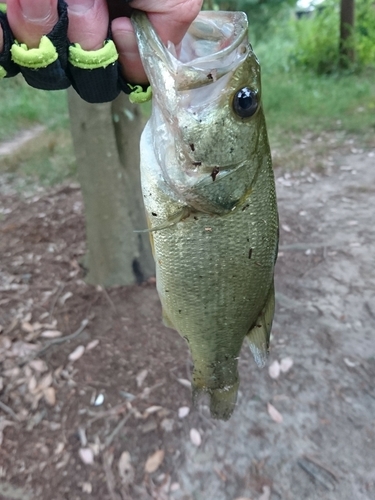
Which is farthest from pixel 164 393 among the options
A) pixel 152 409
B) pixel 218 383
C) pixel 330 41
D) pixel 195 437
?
pixel 330 41

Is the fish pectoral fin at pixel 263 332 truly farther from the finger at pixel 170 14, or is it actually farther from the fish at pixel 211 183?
the finger at pixel 170 14

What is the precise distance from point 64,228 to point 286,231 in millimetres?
2095

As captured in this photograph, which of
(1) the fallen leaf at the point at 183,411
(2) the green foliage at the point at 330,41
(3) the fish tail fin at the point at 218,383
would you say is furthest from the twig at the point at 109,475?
(2) the green foliage at the point at 330,41

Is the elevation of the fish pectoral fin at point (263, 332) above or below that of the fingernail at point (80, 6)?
below

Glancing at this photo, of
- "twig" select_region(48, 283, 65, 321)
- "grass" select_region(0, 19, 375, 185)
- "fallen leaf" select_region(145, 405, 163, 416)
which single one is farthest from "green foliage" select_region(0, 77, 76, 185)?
"fallen leaf" select_region(145, 405, 163, 416)

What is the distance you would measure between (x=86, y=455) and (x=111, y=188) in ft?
5.74

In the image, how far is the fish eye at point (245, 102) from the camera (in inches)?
48.2

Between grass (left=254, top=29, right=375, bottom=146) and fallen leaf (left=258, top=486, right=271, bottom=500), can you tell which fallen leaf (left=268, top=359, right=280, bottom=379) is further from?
grass (left=254, top=29, right=375, bottom=146)

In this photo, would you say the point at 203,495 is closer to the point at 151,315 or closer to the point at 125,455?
the point at 125,455

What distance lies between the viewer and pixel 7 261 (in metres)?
3.89

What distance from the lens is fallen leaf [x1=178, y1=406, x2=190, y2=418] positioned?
2703 mm

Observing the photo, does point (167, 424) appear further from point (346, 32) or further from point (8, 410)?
point (346, 32)

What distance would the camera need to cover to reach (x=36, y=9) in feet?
3.22

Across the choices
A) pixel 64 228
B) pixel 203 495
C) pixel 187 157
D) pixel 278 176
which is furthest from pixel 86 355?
pixel 278 176
